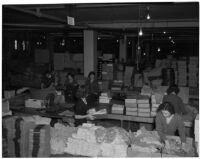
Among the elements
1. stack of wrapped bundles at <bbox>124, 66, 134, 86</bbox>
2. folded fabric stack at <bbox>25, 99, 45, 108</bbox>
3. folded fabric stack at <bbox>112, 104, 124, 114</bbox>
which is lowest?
folded fabric stack at <bbox>112, 104, 124, 114</bbox>

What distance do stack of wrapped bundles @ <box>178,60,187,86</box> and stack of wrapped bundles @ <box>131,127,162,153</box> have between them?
325 inches

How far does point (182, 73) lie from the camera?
12.6 m

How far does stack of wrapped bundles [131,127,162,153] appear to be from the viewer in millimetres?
4223

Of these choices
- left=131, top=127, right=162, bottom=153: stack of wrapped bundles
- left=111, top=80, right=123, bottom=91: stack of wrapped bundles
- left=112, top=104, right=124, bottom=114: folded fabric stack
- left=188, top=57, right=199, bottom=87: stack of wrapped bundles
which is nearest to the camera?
left=131, top=127, right=162, bottom=153: stack of wrapped bundles

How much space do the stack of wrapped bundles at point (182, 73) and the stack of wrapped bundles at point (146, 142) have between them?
8.25 metres

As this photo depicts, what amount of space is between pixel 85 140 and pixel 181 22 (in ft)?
23.3

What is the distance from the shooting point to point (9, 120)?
4.56 meters

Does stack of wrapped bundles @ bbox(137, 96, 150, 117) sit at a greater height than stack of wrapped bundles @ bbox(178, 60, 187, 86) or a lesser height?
lesser

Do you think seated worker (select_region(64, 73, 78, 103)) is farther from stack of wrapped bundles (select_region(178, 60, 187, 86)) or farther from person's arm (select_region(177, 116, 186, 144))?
stack of wrapped bundles (select_region(178, 60, 187, 86))

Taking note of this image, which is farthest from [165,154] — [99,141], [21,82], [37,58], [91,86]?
[37,58]

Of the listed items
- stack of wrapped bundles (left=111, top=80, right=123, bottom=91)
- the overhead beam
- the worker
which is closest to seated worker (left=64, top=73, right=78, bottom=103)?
stack of wrapped bundles (left=111, top=80, right=123, bottom=91)

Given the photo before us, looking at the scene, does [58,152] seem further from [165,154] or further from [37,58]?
[37,58]

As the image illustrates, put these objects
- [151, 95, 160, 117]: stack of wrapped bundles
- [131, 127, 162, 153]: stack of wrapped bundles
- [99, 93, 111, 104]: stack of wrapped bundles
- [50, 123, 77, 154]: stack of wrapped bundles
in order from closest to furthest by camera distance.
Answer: [131, 127, 162, 153]: stack of wrapped bundles
[50, 123, 77, 154]: stack of wrapped bundles
[151, 95, 160, 117]: stack of wrapped bundles
[99, 93, 111, 104]: stack of wrapped bundles

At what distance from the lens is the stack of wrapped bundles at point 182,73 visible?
12.6m
